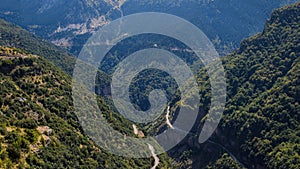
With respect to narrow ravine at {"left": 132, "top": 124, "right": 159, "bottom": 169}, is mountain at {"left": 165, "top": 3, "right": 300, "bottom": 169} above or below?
above

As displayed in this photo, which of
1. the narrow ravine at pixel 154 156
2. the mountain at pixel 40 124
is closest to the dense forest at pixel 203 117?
the mountain at pixel 40 124

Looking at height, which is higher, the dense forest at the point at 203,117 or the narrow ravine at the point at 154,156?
the dense forest at the point at 203,117

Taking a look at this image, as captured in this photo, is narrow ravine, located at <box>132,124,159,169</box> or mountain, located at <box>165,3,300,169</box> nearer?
narrow ravine, located at <box>132,124,159,169</box>

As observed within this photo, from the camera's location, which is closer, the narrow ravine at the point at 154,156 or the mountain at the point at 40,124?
the mountain at the point at 40,124

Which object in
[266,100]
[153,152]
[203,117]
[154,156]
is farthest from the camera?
[203,117]

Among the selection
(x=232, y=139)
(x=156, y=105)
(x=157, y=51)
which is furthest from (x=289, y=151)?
(x=157, y=51)

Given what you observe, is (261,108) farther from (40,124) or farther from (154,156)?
(40,124)

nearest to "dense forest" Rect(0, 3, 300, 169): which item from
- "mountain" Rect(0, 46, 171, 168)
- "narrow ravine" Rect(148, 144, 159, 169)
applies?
"mountain" Rect(0, 46, 171, 168)

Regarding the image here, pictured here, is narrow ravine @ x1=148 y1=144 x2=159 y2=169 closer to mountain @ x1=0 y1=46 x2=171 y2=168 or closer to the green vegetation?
mountain @ x1=0 y1=46 x2=171 y2=168

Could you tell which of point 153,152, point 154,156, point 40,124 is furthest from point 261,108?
point 40,124

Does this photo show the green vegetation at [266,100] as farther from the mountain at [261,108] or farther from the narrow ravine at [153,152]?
the narrow ravine at [153,152]

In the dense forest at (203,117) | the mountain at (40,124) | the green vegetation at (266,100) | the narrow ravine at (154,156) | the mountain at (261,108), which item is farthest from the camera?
the mountain at (261,108)

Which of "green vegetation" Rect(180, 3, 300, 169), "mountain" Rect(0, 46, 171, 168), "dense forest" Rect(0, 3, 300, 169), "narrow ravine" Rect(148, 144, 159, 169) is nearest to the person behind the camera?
"mountain" Rect(0, 46, 171, 168)
